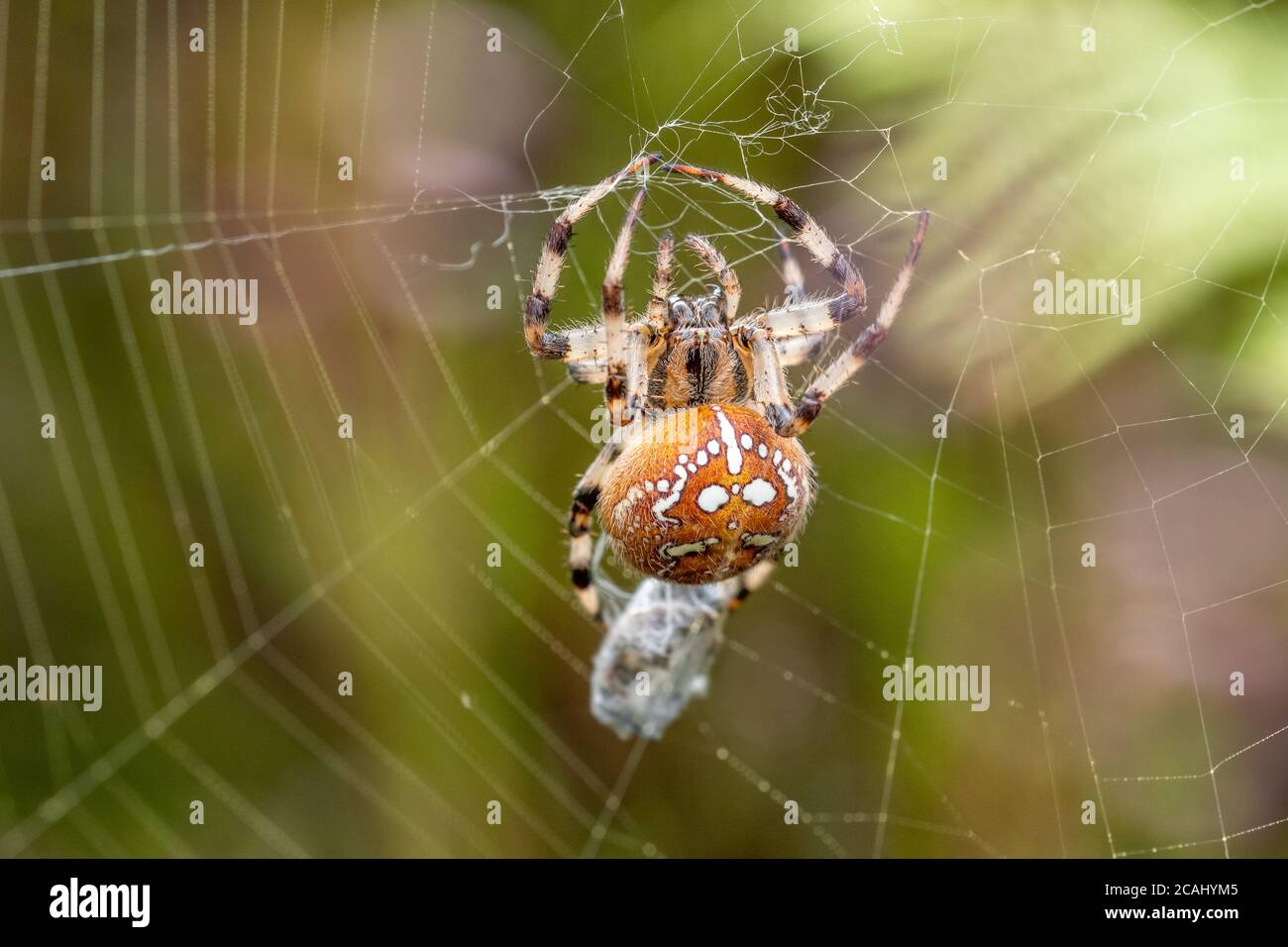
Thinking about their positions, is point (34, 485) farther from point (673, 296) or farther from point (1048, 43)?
point (1048, 43)

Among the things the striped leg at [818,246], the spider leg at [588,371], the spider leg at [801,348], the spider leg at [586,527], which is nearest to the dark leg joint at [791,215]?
the striped leg at [818,246]

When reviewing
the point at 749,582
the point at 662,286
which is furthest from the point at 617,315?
the point at 749,582

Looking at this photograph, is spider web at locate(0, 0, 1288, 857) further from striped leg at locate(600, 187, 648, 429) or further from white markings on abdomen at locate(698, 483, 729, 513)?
white markings on abdomen at locate(698, 483, 729, 513)

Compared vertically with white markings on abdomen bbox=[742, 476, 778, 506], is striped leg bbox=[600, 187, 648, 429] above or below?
above

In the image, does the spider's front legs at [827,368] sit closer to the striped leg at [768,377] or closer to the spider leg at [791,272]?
the striped leg at [768,377]

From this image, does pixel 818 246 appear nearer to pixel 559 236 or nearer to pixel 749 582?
pixel 559 236

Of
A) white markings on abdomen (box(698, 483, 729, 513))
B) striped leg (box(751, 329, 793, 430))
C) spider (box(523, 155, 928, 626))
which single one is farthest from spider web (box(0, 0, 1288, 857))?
white markings on abdomen (box(698, 483, 729, 513))
